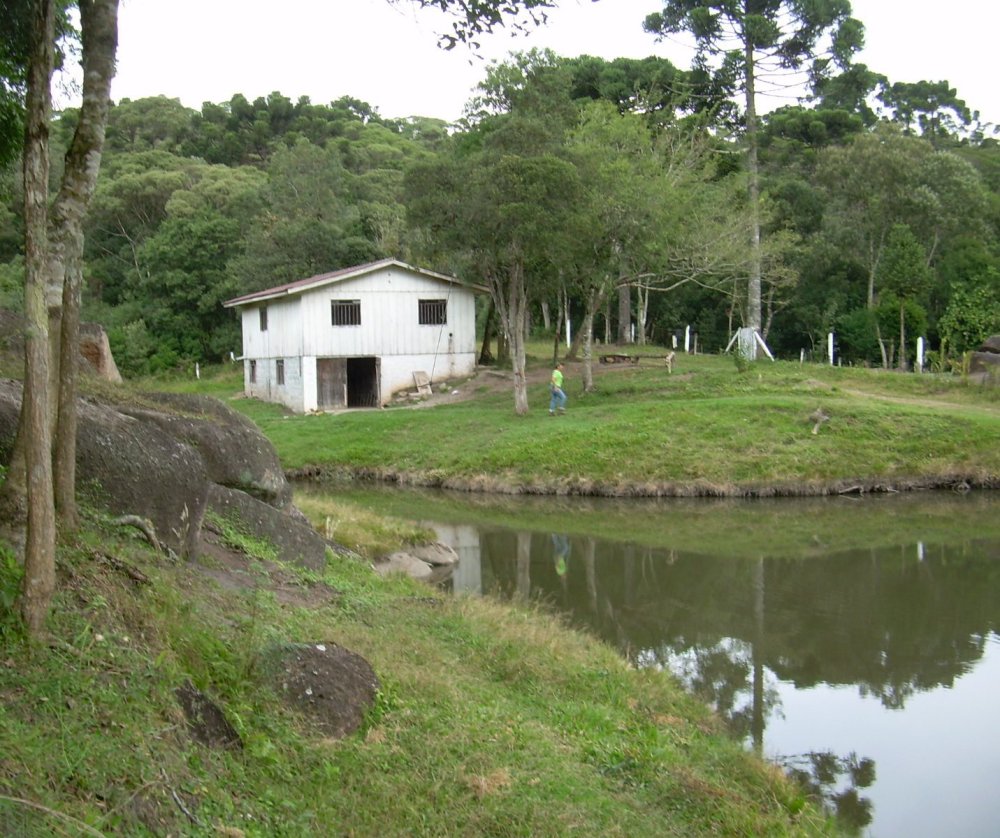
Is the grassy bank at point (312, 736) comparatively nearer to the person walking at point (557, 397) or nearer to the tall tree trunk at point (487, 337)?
the person walking at point (557, 397)

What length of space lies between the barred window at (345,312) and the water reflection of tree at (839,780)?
28.7 metres

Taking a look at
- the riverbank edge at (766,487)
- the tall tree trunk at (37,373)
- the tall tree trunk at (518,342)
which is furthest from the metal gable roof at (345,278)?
the tall tree trunk at (37,373)

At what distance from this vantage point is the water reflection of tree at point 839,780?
340 inches

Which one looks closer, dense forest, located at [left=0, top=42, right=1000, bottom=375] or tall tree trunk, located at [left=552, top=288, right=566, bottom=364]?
dense forest, located at [left=0, top=42, right=1000, bottom=375]

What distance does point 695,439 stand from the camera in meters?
26.6

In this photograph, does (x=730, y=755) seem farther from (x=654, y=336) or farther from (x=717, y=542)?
(x=654, y=336)

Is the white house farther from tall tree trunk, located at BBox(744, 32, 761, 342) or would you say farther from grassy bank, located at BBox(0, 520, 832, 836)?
grassy bank, located at BBox(0, 520, 832, 836)

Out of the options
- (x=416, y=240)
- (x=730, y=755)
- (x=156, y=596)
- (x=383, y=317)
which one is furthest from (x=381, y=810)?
(x=383, y=317)

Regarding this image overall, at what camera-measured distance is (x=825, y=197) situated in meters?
46.2

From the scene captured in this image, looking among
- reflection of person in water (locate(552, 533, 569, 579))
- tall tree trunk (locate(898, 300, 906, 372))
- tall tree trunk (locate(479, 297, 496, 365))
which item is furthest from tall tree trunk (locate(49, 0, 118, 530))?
tall tree trunk (locate(898, 300, 906, 372))

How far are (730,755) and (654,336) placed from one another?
4474 centimetres

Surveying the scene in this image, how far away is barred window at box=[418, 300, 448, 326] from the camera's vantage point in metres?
37.5

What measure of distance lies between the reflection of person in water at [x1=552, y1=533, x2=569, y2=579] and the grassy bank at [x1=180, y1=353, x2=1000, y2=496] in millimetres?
5031

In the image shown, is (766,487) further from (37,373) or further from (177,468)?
(37,373)
